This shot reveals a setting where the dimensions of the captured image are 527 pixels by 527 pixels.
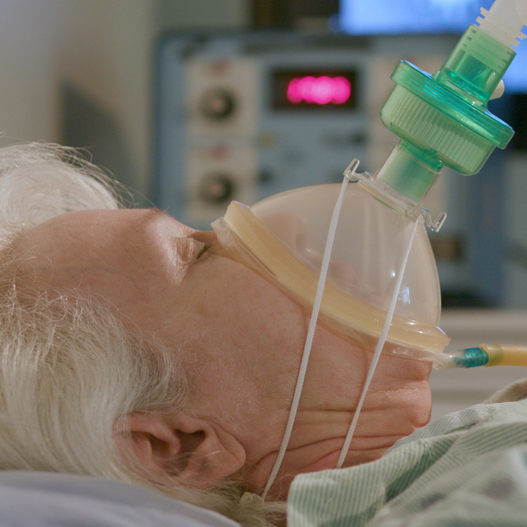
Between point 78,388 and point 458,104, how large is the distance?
47 cm

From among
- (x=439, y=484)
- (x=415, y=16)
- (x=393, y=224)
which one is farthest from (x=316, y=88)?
(x=439, y=484)

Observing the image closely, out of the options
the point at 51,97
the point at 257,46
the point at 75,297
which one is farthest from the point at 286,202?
the point at 257,46

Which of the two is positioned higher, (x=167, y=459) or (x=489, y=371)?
(x=167, y=459)

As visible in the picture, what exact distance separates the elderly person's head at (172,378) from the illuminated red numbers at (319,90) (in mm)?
1249

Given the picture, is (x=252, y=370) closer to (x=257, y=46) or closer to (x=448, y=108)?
(x=448, y=108)

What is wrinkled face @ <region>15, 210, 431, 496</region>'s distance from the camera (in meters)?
0.58

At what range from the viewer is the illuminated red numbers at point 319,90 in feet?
5.70

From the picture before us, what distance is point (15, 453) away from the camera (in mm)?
558

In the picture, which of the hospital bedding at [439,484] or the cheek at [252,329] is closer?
the hospital bedding at [439,484]

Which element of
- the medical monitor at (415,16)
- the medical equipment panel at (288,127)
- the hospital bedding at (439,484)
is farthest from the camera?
the medical monitor at (415,16)

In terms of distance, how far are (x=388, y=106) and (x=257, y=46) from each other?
1276 mm

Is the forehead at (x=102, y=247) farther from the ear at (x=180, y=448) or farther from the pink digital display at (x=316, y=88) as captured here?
the pink digital display at (x=316, y=88)

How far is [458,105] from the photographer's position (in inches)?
22.1


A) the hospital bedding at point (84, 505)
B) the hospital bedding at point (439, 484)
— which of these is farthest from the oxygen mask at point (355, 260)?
the hospital bedding at point (84, 505)
